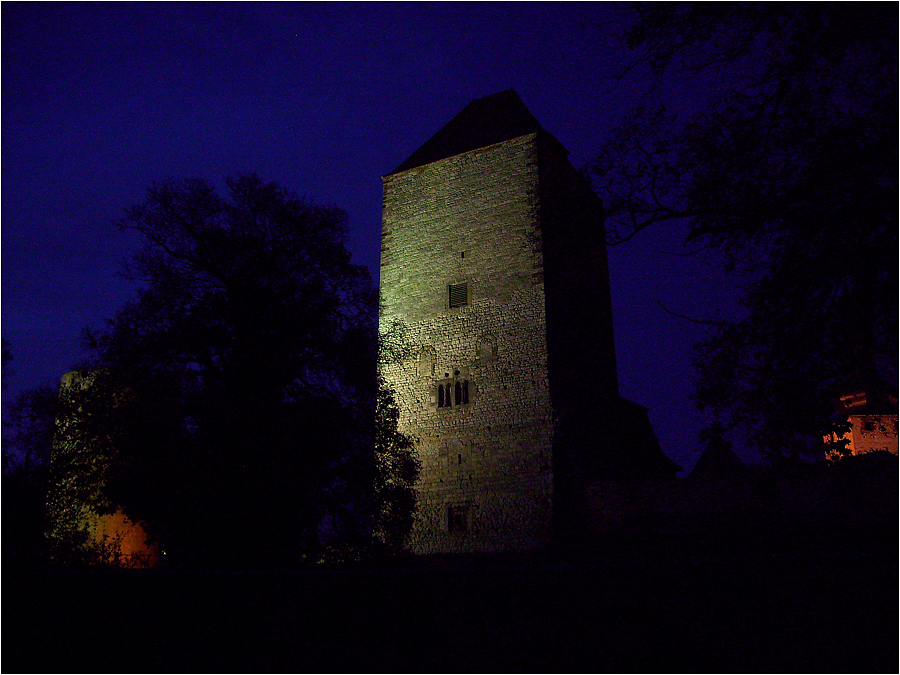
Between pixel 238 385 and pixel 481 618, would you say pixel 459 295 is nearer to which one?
pixel 238 385

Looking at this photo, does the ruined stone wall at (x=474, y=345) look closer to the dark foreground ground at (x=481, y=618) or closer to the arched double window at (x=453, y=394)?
the arched double window at (x=453, y=394)

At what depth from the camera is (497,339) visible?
2102 centimetres

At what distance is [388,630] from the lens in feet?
18.6

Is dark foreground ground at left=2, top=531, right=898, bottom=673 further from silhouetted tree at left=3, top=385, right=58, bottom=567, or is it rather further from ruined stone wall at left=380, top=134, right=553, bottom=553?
ruined stone wall at left=380, top=134, right=553, bottom=553

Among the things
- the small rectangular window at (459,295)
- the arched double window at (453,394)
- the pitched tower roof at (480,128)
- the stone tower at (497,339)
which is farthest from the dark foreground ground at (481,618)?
the pitched tower roof at (480,128)

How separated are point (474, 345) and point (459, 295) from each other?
75.2 inches

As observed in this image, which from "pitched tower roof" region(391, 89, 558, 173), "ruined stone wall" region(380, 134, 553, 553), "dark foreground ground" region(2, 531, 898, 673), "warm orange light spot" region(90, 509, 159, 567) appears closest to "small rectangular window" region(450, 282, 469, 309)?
"ruined stone wall" region(380, 134, 553, 553)

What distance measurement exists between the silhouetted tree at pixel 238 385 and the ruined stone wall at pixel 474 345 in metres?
4.91

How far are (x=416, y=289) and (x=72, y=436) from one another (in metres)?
11.7

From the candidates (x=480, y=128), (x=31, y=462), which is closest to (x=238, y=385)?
(x=31, y=462)

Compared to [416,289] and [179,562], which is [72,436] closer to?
[179,562]

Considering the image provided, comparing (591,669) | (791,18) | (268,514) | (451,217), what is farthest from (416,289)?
(591,669)

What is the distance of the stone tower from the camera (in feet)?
63.5

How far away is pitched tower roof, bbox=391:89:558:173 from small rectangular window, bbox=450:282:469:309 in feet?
16.5
